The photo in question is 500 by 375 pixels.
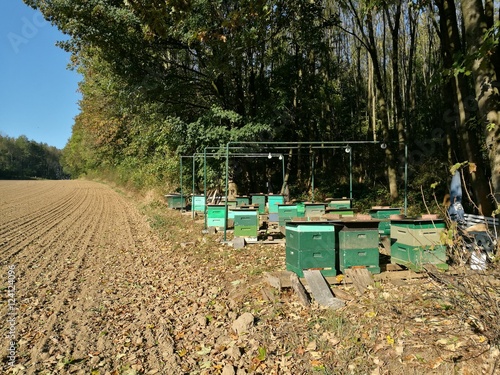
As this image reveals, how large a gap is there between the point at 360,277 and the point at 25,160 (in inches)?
5829

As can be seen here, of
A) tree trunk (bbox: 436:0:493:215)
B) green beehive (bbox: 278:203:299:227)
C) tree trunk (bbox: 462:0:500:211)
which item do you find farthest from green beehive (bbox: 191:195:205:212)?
tree trunk (bbox: 462:0:500:211)

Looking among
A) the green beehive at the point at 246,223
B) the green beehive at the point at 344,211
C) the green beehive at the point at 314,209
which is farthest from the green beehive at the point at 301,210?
the green beehive at the point at 246,223

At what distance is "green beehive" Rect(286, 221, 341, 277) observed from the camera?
658 centimetres

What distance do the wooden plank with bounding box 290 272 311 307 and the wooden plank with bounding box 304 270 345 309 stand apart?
13 cm

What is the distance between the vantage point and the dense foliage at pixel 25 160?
115m

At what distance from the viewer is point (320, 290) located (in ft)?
19.4

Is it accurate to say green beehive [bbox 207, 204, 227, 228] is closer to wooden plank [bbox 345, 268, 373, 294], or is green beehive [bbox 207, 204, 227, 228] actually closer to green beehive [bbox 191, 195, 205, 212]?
green beehive [bbox 191, 195, 205, 212]

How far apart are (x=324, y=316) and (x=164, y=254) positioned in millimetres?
5882

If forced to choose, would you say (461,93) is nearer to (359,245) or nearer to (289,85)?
(359,245)

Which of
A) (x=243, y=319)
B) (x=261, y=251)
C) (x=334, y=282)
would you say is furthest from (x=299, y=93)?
(x=243, y=319)

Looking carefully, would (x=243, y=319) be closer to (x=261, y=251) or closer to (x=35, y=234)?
(x=261, y=251)

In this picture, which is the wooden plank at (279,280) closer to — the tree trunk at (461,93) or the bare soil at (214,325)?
the bare soil at (214,325)

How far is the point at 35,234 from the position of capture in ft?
41.8

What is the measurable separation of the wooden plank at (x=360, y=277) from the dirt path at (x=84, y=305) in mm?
3092
